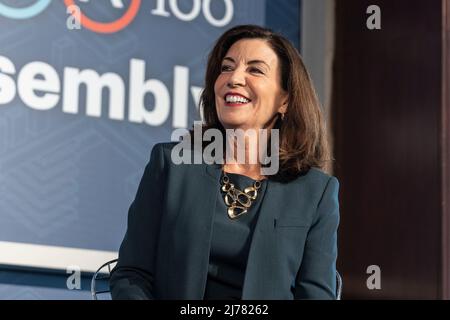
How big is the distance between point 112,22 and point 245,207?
186 centimetres

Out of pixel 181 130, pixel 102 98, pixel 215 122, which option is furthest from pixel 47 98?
pixel 215 122

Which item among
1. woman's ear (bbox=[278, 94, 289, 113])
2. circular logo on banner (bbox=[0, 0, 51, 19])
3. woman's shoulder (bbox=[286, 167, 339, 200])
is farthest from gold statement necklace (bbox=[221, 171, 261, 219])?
circular logo on banner (bbox=[0, 0, 51, 19])

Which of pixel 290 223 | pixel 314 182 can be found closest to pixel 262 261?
pixel 290 223

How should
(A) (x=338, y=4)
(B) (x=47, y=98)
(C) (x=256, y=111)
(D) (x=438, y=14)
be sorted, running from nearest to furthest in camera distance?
1. (C) (x=256, y=111)
2. (B) (x=47, y=98)
3. (D) (x=438, y=14)
4. (A) (x=338, y=4)

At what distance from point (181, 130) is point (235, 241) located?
6.04ft

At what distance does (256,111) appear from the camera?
2465 millimetres

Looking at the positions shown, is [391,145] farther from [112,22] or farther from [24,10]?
[24,10]

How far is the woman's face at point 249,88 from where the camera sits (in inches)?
95.7

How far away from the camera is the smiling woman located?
87.8 inches

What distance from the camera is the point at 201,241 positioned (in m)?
2.23

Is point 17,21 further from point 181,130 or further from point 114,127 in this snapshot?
point 181,130

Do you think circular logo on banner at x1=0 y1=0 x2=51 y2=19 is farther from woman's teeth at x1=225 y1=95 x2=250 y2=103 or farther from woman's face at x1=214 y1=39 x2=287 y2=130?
woman's teeth at x1=225 y1=95 x2=250 y2=103

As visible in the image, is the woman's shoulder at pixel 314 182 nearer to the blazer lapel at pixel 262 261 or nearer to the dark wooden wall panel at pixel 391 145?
the blazer lapel at pixel 262 261

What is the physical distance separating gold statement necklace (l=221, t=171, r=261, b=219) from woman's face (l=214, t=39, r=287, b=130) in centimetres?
16
